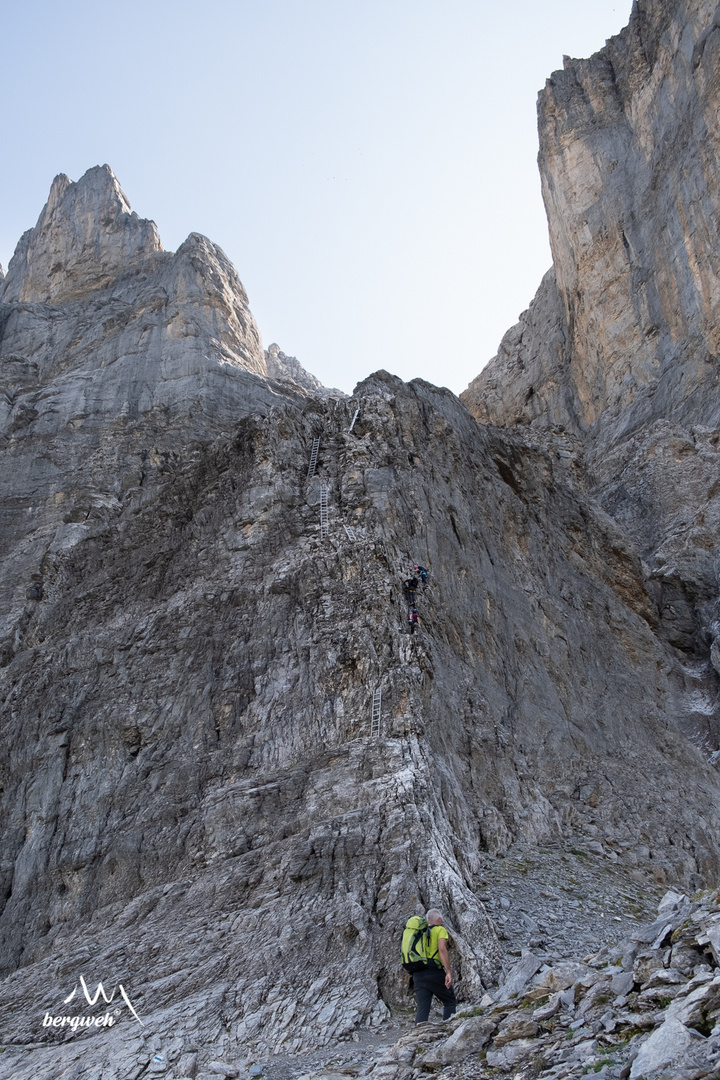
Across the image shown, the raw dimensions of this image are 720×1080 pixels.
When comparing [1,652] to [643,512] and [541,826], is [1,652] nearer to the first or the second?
[541,826]

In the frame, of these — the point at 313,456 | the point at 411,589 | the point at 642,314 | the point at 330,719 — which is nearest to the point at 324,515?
the point at 313,456

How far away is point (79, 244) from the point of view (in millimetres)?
56031

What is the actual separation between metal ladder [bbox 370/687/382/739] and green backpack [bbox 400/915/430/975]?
6.81m

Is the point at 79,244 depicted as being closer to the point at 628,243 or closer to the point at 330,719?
the point at 628,243

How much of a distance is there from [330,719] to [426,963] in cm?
800

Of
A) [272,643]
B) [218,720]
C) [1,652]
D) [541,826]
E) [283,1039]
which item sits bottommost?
[283,1039]

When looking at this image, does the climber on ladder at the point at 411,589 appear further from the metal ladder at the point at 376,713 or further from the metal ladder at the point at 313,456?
the metal ladder at the point at 313,456

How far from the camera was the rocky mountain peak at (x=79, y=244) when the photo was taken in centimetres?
5428

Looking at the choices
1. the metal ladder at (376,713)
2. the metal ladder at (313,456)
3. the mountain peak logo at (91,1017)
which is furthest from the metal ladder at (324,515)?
the mountain peak logo at (91,1017)

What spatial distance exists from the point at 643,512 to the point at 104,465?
69.9ft

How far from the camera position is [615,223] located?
55.1 meters

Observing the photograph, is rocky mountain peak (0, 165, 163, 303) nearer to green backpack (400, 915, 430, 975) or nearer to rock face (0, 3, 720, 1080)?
rock face (0, 3, 720, 1080)

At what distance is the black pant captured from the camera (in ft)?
39.8

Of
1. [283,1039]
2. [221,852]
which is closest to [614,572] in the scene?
[221,852]
